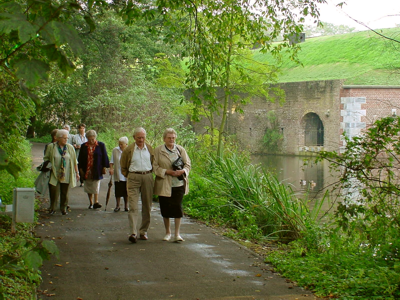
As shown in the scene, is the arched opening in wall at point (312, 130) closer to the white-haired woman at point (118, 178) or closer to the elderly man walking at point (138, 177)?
the white-haired woman at point (118, 178)

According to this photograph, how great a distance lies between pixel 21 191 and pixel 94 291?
7.88ft

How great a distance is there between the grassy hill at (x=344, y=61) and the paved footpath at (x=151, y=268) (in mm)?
32053

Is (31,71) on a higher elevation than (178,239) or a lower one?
higher

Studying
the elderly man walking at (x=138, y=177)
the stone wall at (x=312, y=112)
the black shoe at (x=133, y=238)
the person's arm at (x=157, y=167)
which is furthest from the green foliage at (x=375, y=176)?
the stone wall at (x=312, y=112)

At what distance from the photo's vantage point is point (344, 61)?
145 feet

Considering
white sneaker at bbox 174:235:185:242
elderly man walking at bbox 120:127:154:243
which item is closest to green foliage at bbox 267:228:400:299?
white sneaker at bbox 174:235:185:242

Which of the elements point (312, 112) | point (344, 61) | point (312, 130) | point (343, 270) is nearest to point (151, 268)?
point (343, 270)

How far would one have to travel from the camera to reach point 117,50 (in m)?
26.1

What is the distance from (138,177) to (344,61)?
3996 centimetres

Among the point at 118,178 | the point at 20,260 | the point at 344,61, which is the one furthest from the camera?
the point at 344,61

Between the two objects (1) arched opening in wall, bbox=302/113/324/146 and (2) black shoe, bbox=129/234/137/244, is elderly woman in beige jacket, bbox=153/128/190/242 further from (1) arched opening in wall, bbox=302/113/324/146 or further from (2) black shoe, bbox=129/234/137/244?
(1) arched opening in wall, bbox=302/113/324/146

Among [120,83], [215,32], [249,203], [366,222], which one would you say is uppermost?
[120,83]

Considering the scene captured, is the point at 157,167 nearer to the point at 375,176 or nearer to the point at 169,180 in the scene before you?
the point at 169,180

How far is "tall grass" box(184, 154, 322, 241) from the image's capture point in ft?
29.0
